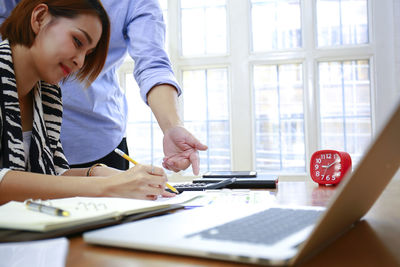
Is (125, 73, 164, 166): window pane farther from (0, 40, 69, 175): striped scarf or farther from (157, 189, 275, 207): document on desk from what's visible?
(157, 189, 275, 207): document on desk

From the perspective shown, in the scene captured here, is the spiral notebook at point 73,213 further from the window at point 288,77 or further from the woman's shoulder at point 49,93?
the window at point 288,77

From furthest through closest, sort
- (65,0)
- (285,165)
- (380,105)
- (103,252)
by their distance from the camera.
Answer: (285,165)
(380,105)
(65,0)
(103,252)

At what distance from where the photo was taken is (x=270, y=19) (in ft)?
10.5

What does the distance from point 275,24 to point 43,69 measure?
2386 millimetres

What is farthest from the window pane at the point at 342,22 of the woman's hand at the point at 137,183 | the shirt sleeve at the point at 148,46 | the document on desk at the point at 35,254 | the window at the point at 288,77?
the document on desk at the point at 35,254

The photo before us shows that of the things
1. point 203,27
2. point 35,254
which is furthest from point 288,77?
point 35,254

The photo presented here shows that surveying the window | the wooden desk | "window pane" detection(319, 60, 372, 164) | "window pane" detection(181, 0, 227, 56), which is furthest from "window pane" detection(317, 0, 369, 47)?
the wooden desk

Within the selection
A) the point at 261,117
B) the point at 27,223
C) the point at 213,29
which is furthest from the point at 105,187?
the point at 213,29

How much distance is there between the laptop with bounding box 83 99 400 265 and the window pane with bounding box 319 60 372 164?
2.66 m

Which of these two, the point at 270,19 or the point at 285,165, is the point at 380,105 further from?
the point at 270,19

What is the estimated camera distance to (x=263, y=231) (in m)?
0.44

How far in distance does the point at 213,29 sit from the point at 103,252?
307cm

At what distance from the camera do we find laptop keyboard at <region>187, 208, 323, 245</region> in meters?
0.41

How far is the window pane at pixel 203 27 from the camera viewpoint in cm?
329
